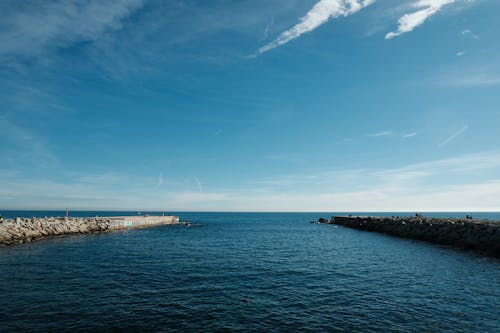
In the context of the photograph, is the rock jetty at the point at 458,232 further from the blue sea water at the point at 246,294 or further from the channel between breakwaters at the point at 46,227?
the channel between breakwaters at the point at 46,227

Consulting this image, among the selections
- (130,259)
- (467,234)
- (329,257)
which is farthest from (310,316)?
(467,234)

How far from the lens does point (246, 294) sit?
67.7 ft

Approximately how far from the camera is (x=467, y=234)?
44.9 m

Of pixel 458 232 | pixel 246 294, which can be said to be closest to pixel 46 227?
pixel 246 294

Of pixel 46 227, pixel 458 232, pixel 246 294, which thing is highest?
pixel 458 232

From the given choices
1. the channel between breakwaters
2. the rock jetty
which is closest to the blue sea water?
the rock jetty

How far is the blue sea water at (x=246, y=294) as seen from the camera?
15.5 m

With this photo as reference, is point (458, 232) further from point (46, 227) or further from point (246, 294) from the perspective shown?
point (46, 227)

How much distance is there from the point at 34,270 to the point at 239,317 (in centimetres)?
2211

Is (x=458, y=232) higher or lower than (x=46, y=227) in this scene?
higher

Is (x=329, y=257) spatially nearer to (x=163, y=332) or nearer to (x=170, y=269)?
(x=170, y=269)

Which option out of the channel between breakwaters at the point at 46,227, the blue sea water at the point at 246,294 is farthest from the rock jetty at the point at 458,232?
the channel between breakwaters at the point at 46,227

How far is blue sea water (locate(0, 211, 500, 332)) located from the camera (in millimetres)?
15516

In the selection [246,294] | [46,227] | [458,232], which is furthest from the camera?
[46,227]
